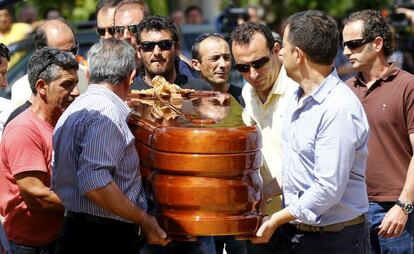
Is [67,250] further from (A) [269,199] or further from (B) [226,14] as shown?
(B) [226,14]

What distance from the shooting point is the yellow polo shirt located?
571 centimetres

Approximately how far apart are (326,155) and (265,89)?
3.76ft

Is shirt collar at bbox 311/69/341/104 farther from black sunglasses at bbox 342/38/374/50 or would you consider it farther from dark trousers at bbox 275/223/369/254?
black sunglasses at bbox 342/38/374/50

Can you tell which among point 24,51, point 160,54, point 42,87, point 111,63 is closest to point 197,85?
point 160,54

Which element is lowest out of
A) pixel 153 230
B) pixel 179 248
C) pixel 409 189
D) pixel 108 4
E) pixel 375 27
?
pixel 179 248

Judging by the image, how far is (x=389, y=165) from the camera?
21.0ft

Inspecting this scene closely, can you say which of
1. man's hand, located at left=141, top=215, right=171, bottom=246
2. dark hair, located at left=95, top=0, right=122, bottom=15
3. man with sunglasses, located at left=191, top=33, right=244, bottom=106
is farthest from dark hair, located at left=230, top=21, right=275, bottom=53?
dark hair, located at left=95, top=0, right=122, bottom=15

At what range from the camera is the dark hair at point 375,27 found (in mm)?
6535

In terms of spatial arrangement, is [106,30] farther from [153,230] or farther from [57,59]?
[153,230]

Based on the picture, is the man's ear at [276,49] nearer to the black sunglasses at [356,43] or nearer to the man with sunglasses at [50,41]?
the black sunglasses at [356,43]

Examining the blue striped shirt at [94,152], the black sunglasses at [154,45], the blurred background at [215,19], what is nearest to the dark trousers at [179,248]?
the blue striped shirt at [94,152]

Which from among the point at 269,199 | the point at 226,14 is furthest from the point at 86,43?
the point at 269,199

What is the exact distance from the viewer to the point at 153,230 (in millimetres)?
5020

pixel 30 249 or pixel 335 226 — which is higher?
pixel 335 226
